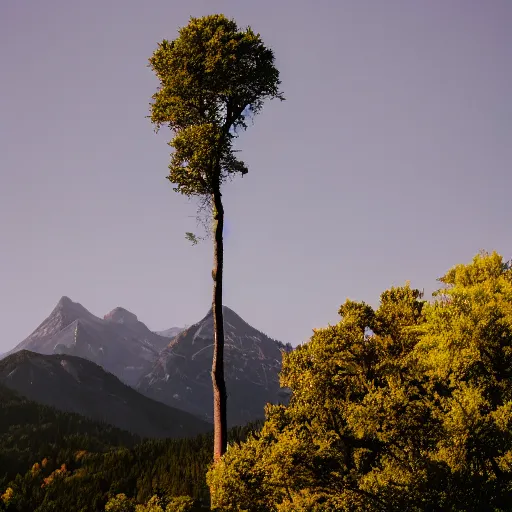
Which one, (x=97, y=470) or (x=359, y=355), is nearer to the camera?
(x=359, y=355)

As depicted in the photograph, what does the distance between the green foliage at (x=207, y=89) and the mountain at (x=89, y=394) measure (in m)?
129

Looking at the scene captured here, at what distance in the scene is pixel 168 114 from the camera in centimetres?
1472

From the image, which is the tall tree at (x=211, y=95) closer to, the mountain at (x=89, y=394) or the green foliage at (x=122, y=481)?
the green foliage at (x=122, y=481)

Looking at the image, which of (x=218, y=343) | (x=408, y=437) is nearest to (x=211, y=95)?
(x=218, y=343)

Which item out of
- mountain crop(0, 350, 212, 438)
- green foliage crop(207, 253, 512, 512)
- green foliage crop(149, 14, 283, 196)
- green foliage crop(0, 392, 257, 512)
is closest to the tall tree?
green foliage crop(149, 14, 283, 196)

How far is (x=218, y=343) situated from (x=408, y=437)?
19.5ft

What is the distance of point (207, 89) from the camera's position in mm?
14406

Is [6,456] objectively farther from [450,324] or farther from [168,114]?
[450,324]

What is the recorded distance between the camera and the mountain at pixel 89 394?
128m

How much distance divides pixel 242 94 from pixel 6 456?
44.2 meters

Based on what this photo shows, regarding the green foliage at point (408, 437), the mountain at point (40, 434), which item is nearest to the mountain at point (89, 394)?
the mountain at point (40, 434)

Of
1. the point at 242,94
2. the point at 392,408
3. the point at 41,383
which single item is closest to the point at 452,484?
the point at 392,408

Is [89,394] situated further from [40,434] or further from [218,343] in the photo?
[218,343]

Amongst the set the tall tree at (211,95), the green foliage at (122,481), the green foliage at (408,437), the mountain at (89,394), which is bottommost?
the mountain at (89,394)
